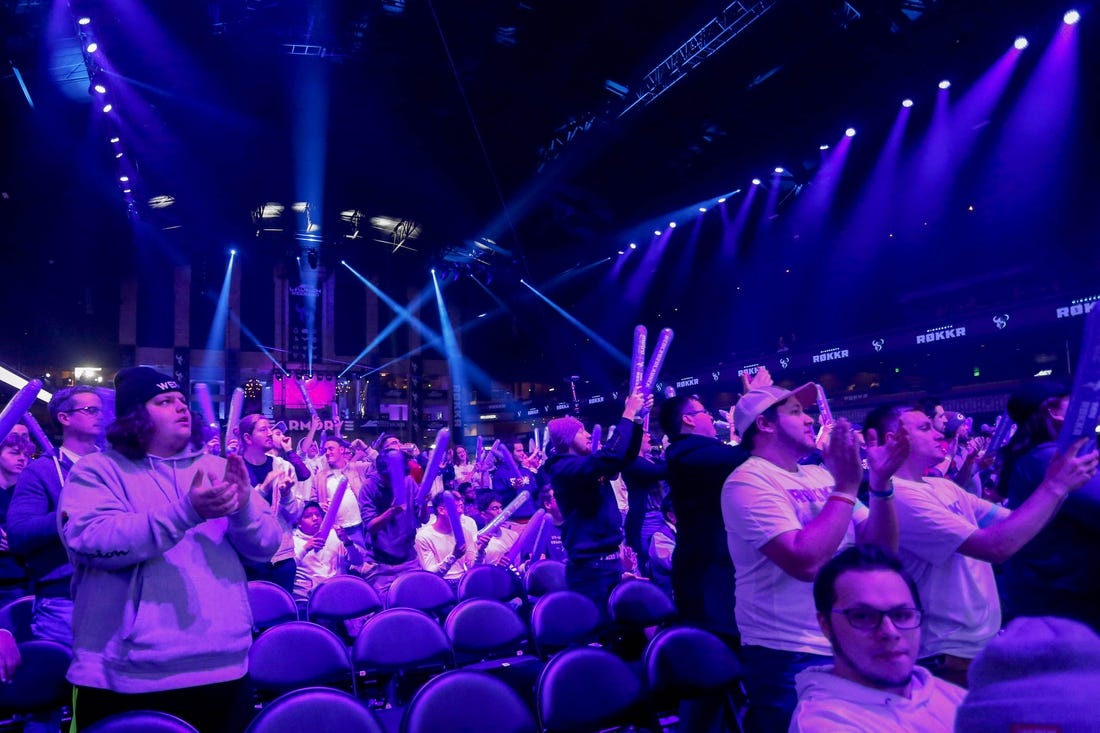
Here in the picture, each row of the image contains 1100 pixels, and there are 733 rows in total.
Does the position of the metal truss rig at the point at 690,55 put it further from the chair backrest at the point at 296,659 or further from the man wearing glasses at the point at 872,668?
the man wearing glasses at the point at 872,668

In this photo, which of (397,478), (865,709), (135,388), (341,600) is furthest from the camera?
(397,478)

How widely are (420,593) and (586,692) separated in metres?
2.64

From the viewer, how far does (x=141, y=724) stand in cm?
193

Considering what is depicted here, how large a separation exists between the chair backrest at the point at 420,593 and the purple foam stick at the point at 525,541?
1807 mm

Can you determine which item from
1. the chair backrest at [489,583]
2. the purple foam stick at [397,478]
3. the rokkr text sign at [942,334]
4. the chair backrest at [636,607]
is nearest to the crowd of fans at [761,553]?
the chair backrest at [636,607]

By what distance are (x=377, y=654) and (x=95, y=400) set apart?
6.00ft

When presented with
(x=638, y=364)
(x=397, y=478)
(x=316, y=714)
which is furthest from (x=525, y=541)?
(x=316, y=714)

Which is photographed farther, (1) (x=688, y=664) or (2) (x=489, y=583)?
(2) (x=489, y=583)

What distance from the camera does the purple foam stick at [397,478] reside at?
5816 millimetres

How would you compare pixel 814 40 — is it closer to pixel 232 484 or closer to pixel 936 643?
pixel 936 643

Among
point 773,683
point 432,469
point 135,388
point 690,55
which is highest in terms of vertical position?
point 690,55

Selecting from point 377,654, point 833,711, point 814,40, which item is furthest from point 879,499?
point 814,40

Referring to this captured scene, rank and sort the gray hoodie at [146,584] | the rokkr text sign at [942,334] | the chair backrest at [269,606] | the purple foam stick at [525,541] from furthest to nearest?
the rokkr text sign at [942,334] < the purple foam stick at [525,541] < the chair backrest at [269,606] < the gray hoodie at [146,584]

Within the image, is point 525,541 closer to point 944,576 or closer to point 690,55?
point 944,576
